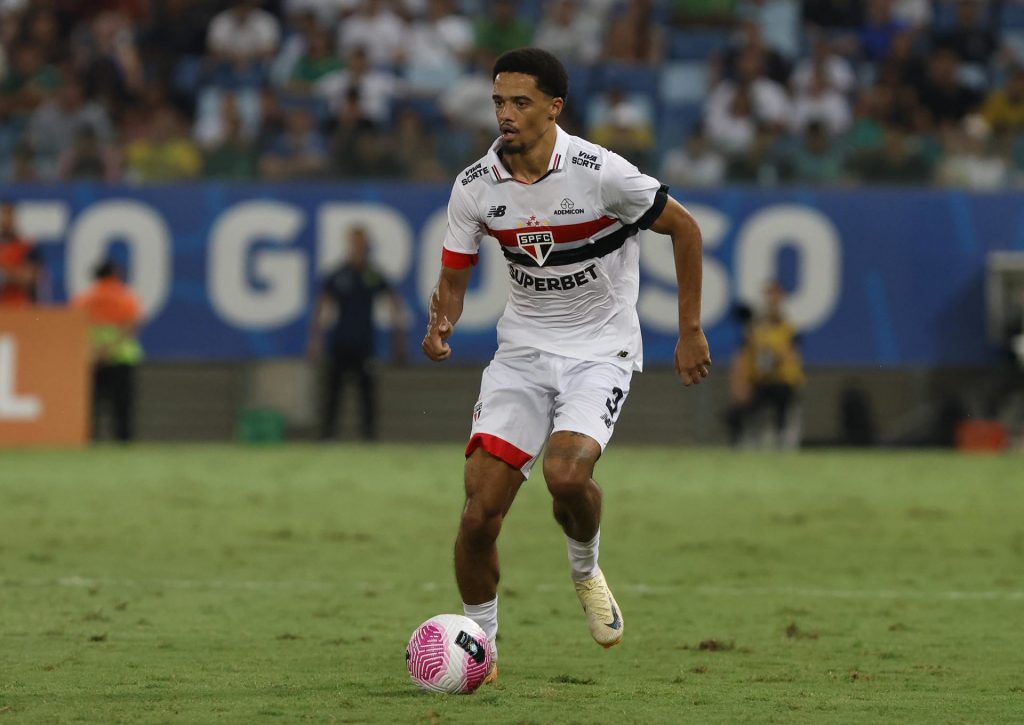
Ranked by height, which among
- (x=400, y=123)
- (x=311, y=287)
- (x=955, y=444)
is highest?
(x=400, y=123)

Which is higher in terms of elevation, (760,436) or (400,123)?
(400,123)

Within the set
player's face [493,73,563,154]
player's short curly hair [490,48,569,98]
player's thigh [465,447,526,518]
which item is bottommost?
player's thigh [465,447,526,518]

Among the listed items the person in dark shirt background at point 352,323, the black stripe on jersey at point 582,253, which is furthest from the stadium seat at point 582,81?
the black stripe on jersey at point 582,253

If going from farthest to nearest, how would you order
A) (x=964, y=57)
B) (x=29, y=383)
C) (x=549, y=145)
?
(x=964, y=57)
(x=29, y=383)
(x=549, y=145)

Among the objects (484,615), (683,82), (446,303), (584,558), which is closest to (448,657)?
(484,615)

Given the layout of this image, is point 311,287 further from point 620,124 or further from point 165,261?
point 620,124

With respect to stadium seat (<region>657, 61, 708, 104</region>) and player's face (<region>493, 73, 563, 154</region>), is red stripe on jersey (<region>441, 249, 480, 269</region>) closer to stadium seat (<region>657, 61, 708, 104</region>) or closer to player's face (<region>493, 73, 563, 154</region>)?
player's face (<region>493, 73, 563, 154</region>)

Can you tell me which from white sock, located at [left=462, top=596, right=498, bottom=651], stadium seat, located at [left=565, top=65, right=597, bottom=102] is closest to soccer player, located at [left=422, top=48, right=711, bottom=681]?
white sock, located at [left=462, top=596, right=498, bottom=651]

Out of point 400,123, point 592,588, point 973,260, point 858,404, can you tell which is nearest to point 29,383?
point 400,123

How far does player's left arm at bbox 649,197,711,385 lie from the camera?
6996 mm

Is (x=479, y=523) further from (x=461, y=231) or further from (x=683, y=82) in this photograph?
(x=683, y=82)

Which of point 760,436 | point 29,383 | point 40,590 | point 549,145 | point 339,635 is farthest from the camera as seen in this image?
point 760,436

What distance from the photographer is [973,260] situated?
67.6 feet

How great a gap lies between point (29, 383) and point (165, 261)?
99.6 inches
